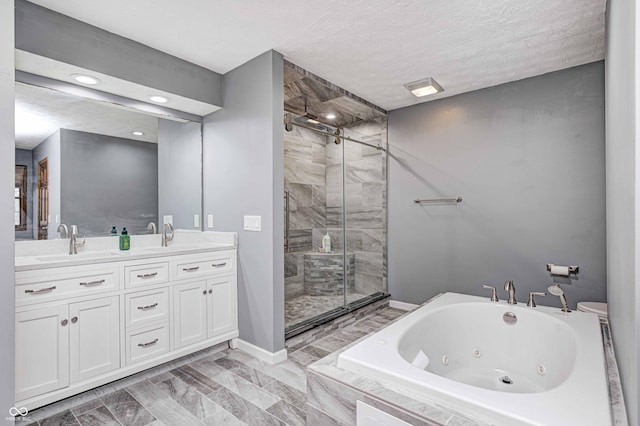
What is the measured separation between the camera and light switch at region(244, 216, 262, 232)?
262 centimetres

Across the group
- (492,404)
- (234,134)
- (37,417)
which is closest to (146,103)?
(234,134)

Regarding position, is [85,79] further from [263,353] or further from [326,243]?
[326,243]

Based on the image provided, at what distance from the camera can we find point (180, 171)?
9.95ft

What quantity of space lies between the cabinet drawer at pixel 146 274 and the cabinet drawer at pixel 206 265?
7cm

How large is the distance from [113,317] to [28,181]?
3.51 feet

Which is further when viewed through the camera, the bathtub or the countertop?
the countertop

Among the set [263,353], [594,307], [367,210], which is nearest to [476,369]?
[594,307]

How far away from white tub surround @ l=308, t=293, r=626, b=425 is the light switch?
1275mm

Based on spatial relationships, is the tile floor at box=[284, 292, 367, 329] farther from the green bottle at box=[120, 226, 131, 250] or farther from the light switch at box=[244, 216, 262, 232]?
the green bottle at box=[120, 226, 131, 250]

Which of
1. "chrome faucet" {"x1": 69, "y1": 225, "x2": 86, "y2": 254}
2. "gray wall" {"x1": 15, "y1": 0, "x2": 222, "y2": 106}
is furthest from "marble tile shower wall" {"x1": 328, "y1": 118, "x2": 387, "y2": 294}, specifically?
"chrome faucet" {"x1": 69, "y1": 225, "x2": 86, "y2": 254}

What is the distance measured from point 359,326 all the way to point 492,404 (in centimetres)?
217

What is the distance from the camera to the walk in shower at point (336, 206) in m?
3.72

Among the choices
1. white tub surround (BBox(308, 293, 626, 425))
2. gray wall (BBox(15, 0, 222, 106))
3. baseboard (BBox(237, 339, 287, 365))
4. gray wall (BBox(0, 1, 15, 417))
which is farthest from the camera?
baseboard (BBox(237, 339, 287, 365))

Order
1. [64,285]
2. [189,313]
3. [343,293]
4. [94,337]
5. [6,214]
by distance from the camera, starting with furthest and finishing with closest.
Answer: [343,293] → [189,313] → [94,337] → [64,285] → [6,214]
